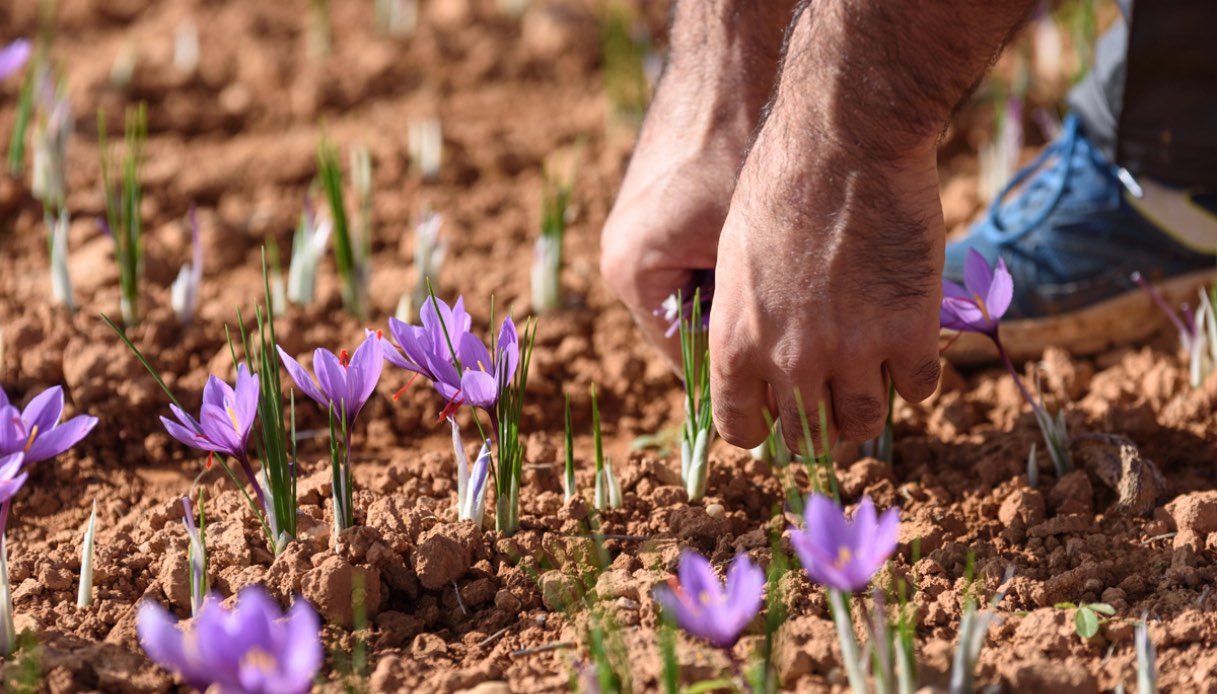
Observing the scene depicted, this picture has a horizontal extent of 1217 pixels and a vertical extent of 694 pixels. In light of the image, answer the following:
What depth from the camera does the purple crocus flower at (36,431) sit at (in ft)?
4.90

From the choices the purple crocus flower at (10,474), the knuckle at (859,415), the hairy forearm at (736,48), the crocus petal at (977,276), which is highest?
the hairy forearm at (736,48)

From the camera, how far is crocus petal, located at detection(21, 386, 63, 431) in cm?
154

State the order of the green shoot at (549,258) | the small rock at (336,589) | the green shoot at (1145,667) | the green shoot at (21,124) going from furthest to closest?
the green shoot at (21,124)
the green shoot at (549,258)
the small rock at (336,589)
the green shoot at (1145,667)

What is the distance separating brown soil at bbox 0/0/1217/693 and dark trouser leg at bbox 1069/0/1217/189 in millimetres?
357

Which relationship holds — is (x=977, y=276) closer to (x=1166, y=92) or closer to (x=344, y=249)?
(x=1166, y=92)

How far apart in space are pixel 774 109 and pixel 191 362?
1.28 metres

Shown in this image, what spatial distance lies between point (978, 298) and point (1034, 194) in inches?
35.3

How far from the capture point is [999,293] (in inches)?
69.4

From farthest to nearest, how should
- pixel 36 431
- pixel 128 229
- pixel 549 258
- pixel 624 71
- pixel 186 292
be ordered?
pixel 624 71
pixel 549 258
pixel 186 292
pixel 128 229
pixel 36 431

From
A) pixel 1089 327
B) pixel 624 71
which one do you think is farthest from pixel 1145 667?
pixel 624 71

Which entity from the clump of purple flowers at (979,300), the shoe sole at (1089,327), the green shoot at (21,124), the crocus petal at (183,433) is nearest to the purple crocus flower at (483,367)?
the crocus petal at (183,433)

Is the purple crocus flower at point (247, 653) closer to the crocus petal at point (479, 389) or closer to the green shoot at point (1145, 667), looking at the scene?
the crocus petal at point (479, 389)

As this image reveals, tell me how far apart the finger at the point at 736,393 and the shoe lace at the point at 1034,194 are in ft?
3.15

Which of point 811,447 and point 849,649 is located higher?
point 811,447
